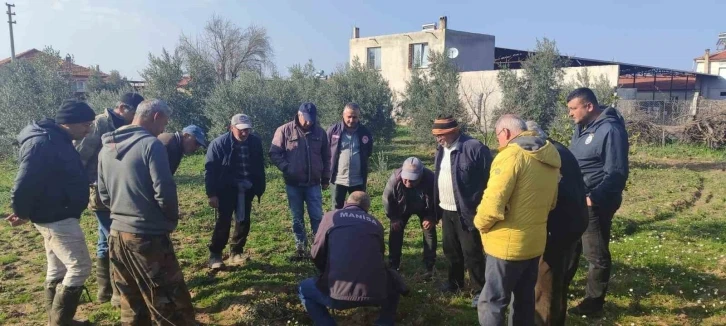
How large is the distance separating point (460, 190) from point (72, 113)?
3278 mm

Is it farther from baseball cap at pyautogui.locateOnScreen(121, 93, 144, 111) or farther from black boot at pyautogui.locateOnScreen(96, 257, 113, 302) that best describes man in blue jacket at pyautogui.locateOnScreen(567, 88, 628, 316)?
black boot at pyautogui.locateOnScreen(96, 257, 113, 302)

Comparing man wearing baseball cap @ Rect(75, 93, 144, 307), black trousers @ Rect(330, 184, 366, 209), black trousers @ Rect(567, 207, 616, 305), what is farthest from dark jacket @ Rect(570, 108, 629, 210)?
man wearing baseball cap @ Rect(75, 93, 144, 307)

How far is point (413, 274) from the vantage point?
5.23 metres

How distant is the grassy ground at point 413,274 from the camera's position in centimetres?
417

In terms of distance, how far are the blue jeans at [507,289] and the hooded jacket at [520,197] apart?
8cm

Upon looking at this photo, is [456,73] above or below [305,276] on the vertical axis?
above

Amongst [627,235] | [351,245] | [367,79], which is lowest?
[627,235]

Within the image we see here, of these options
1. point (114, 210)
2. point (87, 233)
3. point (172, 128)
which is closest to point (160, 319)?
point (114, 210)

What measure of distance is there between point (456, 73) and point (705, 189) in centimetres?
801

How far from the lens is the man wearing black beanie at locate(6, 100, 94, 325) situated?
3.55 metres

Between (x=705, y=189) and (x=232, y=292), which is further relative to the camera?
(x=705, y=189)

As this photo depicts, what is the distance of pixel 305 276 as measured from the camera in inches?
199

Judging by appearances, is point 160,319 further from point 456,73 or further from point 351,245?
point 456,73

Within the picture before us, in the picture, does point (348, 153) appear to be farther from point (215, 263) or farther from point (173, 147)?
point (173, 147)
